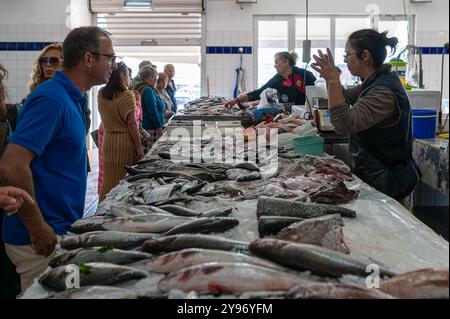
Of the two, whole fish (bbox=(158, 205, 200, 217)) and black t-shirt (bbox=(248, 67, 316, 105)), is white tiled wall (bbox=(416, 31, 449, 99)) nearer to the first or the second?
black t-shirt (bbox=(248, 67, 316, 105))

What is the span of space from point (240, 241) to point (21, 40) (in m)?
10.5

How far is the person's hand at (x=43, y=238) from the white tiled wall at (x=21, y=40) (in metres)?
9.45

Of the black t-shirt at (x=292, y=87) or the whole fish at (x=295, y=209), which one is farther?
the black t-shirt at (x=292, y=87)

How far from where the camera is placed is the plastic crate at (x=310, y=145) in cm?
425

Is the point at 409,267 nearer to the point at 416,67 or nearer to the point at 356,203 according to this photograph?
the point at 356,203

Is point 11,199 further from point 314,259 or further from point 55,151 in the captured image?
point 314,259

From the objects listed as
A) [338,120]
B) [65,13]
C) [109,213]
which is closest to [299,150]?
[338,120]

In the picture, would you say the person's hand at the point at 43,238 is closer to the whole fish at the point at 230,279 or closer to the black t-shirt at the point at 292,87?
the whole fish at the point at 230,279

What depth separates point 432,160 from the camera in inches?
169

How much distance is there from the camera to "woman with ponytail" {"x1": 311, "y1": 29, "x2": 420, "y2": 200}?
332 centimetres

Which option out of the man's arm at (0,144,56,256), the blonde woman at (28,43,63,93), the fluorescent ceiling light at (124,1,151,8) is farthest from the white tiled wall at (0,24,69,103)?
the man's arm at (0,144,56,256)

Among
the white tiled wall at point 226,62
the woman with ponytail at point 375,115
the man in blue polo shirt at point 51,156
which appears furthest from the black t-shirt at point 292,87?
the man in blue polo shirt at point 51,156

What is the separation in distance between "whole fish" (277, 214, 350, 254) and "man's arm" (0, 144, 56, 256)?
3.58ft
